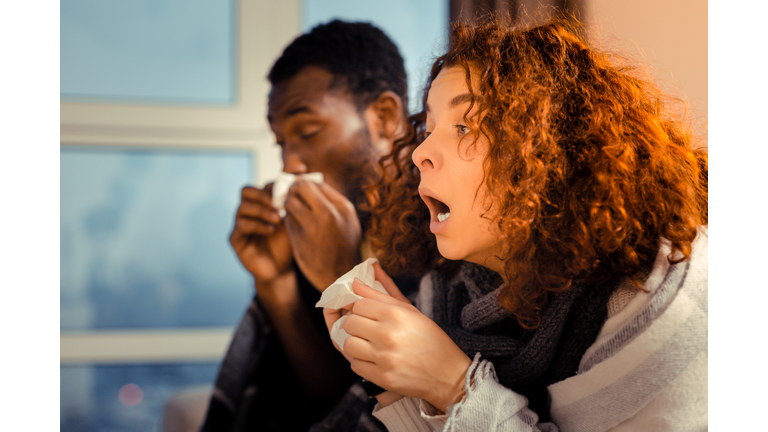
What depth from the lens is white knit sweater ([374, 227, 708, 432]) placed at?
46cm

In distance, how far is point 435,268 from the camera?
651mm

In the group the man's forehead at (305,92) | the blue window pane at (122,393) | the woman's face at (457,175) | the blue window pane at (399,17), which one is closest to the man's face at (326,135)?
the man's forehead at (305,92)

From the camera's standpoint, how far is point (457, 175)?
53 centimetres

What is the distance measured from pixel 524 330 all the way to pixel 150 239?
2.84 ft

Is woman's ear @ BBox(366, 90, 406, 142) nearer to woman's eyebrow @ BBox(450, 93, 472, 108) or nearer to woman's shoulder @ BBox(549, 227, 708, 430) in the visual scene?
woman's eyebrow @ BBox(450, 93, 472, 108)

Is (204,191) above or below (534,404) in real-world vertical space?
above

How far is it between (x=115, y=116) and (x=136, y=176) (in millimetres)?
156

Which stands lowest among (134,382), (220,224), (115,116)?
(134,382)

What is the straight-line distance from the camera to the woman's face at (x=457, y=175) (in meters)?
0.52

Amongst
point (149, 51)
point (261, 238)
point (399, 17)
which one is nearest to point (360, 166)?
point (261, 238)

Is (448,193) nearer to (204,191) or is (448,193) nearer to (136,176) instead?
(204,191)

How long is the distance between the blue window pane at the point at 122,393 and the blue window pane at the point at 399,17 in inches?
34.4
